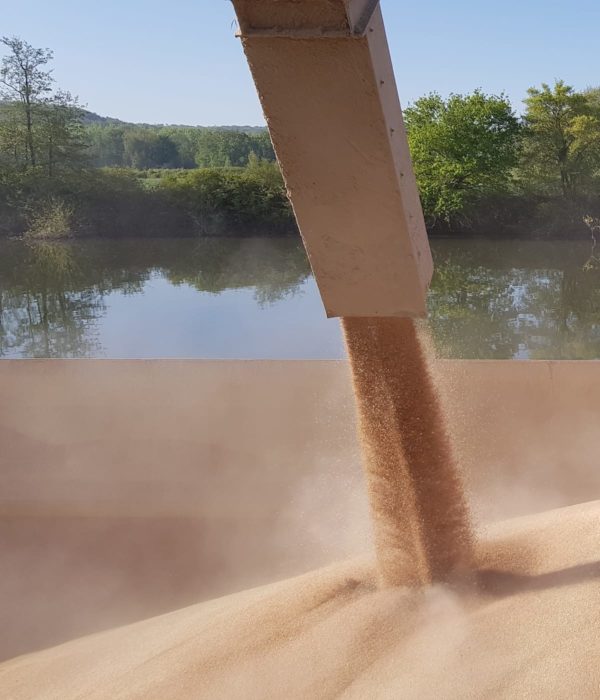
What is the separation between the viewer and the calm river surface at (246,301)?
1027 cm

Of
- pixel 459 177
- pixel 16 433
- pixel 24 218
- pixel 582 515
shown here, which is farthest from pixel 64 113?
pixel 582 515

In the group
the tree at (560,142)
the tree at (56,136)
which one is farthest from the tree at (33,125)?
the tree at (560,142)

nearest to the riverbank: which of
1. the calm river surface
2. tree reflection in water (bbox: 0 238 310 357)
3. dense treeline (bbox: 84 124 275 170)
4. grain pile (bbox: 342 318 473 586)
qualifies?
tree reflection in water (bbox: 0 238 310 357)

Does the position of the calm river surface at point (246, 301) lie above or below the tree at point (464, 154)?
below

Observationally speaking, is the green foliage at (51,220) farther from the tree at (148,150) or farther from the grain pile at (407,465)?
the grain pile at (407,465)

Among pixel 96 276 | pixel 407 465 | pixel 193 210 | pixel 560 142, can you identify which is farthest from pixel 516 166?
pixel 407 465

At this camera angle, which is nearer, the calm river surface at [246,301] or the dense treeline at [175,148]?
the calm river surface at [246,301]

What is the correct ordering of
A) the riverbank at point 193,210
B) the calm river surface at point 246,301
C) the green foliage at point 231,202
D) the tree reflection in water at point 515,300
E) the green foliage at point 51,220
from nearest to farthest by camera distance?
the calm river surface at point 246,301 < the tree reflection in water at point 515,300 < the riverbank at point 193,210 < the green foliage at point 231,202 < the green foliage at point 51,220

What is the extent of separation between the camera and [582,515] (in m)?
2.56

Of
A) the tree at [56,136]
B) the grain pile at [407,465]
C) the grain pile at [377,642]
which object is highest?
the tree at [56,136]

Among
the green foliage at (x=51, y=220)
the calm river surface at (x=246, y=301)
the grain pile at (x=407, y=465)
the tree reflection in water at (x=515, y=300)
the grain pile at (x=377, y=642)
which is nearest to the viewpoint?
the grain pile at (x=377, y=642)

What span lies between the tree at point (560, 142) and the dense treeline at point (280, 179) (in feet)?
0.08

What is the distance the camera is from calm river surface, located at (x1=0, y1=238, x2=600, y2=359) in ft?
33.7

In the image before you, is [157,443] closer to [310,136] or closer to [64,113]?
[310,136]
